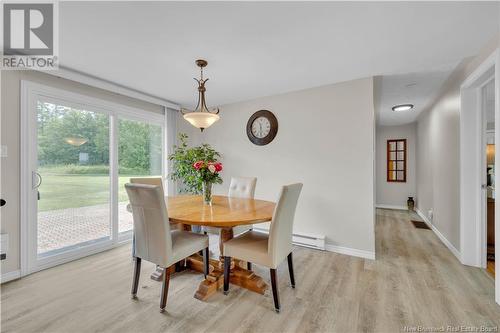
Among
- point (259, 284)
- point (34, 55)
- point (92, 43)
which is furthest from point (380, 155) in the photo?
point (34, 55)

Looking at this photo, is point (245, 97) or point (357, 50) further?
point (245, 97)

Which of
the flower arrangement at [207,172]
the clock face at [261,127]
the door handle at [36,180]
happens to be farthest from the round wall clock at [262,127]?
the door handle at [36,180]

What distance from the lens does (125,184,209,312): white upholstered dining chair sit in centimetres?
170

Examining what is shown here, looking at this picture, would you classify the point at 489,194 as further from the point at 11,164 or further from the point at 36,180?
the point at 11,164

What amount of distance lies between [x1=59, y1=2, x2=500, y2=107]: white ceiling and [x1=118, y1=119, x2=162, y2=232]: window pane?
0.88 m

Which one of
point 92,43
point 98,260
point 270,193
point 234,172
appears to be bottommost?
point 98,260

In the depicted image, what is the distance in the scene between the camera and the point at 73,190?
2822mm

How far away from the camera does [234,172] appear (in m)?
3.99

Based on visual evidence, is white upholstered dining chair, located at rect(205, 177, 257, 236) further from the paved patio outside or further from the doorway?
the doorway

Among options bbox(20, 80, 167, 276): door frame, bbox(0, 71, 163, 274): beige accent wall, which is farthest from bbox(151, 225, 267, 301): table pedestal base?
bbox(0, 71, 163, 274): beige accent wall

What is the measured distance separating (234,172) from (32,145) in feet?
8.81

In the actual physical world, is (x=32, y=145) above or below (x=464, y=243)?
above

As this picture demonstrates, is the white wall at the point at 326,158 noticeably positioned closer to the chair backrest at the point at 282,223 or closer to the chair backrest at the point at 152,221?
the chair backrest at the point at 282,223

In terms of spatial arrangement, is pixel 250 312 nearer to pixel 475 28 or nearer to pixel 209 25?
pixel 209 25
